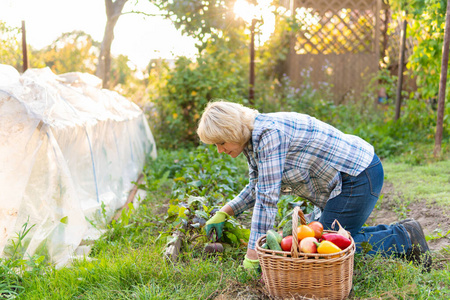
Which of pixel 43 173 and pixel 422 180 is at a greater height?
pixel 43 173

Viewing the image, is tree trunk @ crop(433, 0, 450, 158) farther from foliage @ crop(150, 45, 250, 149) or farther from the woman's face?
the woman's face

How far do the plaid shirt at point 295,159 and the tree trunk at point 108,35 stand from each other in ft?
21.8

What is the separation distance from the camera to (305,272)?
199 centimetres

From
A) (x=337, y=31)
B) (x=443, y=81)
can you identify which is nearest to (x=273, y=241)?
(x=443, y=81)

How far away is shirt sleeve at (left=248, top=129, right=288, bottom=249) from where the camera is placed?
2.30m

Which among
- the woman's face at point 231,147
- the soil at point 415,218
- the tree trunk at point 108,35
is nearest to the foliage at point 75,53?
the tree trunk at point 108,35

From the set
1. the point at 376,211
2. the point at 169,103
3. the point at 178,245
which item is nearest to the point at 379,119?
the point at 169,103

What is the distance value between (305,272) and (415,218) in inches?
78.9

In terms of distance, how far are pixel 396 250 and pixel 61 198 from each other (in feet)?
7.33

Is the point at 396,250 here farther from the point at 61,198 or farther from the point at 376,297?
the point at 61,198

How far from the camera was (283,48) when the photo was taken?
9375 millimetres

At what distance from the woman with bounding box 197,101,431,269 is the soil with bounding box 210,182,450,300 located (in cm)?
14

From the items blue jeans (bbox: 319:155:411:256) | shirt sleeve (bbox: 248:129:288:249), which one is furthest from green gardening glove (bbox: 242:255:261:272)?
blue jeans (bbox: 319:155:411:256)

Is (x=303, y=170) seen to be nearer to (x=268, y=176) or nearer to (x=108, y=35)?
(x=268, y=176)
